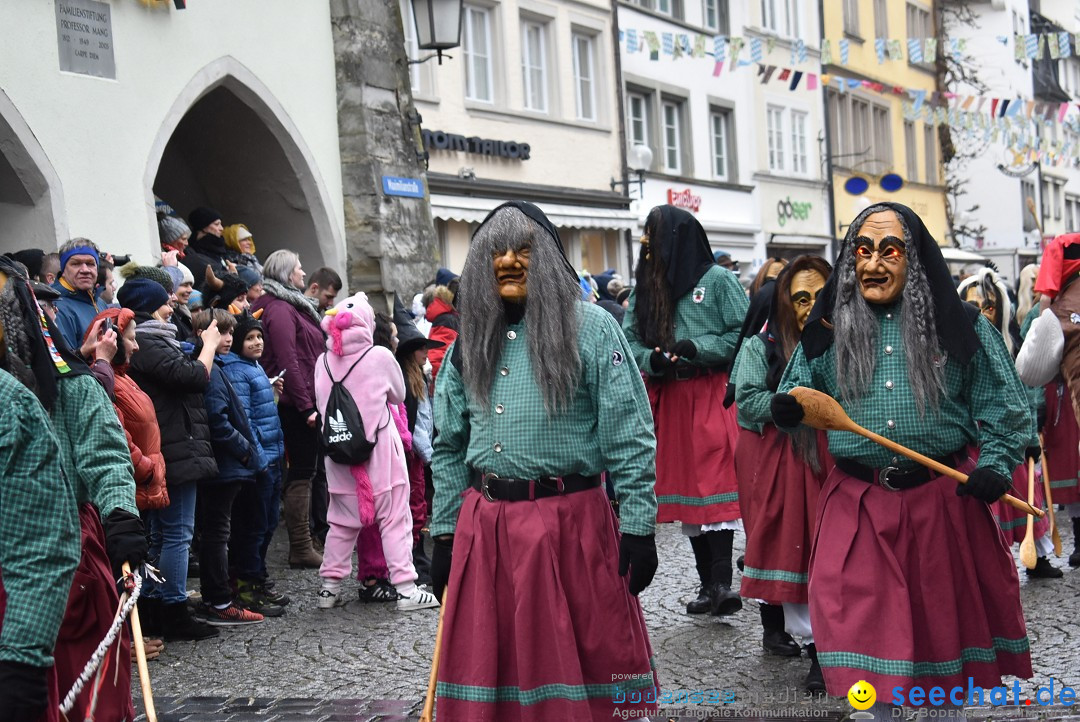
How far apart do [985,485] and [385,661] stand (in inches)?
132

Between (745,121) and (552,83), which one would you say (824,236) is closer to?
(745,121)

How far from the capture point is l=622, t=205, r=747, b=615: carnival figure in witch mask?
304 inches

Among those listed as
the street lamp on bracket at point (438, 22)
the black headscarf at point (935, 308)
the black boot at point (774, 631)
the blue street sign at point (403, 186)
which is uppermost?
the street lamp on bracket at point (438, 22)

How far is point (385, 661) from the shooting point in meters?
6.96

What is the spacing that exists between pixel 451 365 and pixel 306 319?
206 inches

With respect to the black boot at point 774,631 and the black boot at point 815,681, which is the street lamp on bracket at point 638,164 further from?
the black boot at point 815,681

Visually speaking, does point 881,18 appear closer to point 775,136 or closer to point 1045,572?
point 775,136

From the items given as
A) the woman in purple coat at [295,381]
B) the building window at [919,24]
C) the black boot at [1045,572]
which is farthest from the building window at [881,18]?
the black boot at [1045,572]

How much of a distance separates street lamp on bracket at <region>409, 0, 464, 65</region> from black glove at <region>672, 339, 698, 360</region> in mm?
6429

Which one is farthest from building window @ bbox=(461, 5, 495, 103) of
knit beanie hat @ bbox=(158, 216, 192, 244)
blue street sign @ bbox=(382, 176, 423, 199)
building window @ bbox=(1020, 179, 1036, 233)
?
building window @ bbox=(1020, 179, 1036, 233)

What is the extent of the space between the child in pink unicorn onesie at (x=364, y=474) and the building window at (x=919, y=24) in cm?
3101

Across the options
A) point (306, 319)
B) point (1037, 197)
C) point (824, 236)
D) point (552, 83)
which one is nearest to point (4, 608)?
point (306, 319)

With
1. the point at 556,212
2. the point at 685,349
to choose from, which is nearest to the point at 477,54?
the point at 556,212

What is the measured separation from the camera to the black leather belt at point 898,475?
15.7 ft
